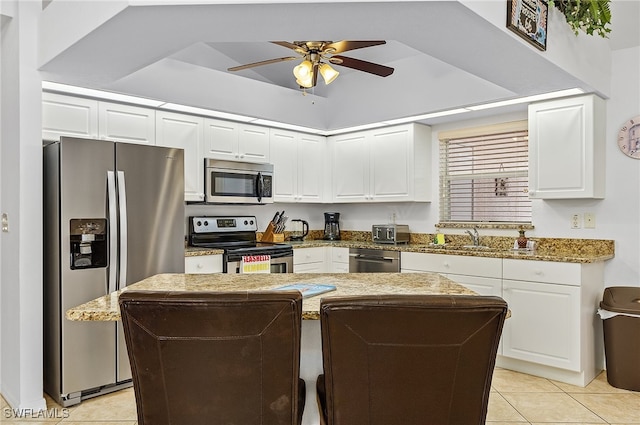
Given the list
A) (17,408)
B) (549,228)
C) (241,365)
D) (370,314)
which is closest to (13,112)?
(17,408)

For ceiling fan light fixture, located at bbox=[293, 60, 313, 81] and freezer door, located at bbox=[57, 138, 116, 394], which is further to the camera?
freezer door, located at bbox=[57, 138, 116, 394]

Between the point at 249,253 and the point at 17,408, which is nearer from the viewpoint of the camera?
the point at 17,408

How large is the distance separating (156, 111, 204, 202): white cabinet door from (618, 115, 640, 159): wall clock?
347cm

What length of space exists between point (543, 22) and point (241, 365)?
2447 mm

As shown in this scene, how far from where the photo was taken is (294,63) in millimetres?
4699

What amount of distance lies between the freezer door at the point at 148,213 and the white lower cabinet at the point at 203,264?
0.74 ft

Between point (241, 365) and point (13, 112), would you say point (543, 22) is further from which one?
point (13, 112)

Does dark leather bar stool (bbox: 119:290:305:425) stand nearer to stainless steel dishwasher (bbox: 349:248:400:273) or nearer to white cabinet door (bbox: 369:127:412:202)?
stainless steel dishwasher (bbox: 349:248:400:273)

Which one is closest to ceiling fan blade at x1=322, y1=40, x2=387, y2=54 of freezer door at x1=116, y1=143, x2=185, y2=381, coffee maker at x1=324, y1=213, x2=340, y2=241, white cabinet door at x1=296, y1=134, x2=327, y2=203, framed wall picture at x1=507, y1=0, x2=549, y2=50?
framed wall picture at x1=507, y1=0, x2=549, y2=50

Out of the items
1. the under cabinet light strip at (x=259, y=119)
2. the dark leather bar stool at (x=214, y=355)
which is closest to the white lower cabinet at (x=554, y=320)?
the under cabinet light strip at (x=259, y=119)

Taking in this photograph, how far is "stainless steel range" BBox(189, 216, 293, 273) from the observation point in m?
4.07

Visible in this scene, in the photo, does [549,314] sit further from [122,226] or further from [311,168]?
[122,226]

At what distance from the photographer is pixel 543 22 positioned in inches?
102

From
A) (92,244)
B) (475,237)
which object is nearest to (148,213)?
(92,244)
